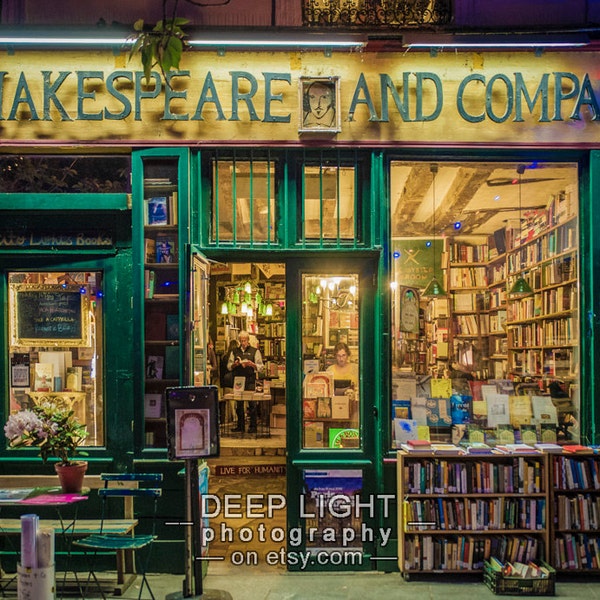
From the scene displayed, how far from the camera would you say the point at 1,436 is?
7.15m

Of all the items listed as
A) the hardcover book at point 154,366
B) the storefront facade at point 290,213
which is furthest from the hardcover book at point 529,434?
the hardcover book at point 154,366

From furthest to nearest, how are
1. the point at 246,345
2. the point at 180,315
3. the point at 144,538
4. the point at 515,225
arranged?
the point at 246,345 < the point at 515,225 < the point at 180,315 < the point at 144,538

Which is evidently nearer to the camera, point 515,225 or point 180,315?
point 180,315

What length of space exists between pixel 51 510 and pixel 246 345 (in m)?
6.40

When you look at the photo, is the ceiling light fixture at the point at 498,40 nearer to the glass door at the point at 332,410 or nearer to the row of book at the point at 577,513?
the glass door at the point at 332,410

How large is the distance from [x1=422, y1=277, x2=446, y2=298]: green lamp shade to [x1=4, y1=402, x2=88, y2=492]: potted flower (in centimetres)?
384

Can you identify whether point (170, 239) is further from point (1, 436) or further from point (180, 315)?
point (1, 436)

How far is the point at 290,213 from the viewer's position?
282 inches

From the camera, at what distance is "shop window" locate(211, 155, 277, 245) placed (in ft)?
23.6

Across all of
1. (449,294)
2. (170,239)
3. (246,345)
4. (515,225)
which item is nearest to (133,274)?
(170,239)

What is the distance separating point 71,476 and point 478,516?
3691 millimetres

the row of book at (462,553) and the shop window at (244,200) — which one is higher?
the shop window at (244,200)

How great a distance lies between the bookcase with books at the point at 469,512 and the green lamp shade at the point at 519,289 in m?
1.93

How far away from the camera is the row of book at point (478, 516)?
6.64 m
